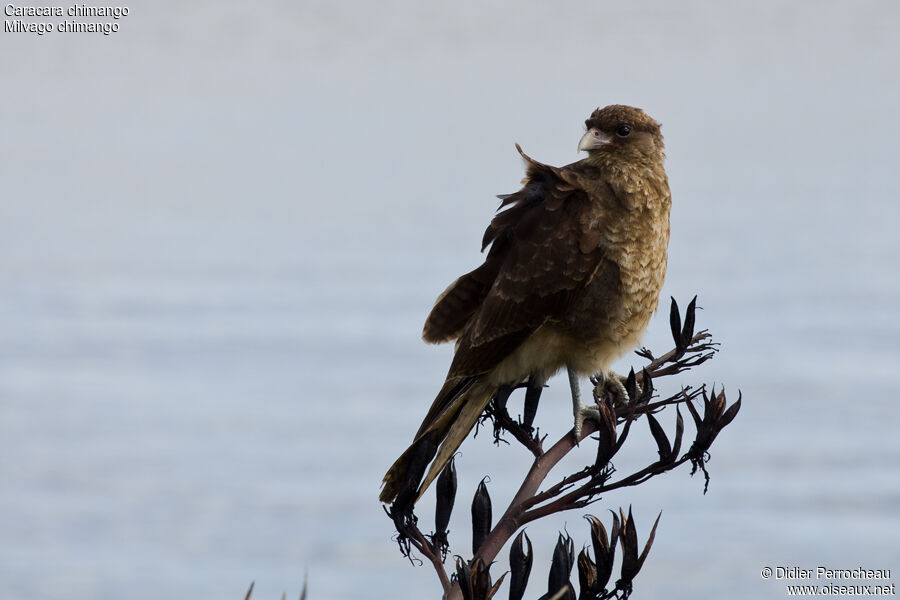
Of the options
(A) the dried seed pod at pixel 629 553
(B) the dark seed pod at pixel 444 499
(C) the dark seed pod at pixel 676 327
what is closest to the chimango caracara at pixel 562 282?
(C) the dark seed pod at pixel 676 327

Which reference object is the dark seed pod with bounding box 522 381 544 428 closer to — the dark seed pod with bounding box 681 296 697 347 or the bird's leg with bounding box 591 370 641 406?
the dark seed pod with bounding box 681 296 697 347

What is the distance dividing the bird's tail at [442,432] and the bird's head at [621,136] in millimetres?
1211

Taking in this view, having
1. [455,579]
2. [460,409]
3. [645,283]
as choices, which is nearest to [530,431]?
[460,409]

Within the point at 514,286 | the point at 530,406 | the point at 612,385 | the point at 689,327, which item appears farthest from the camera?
the point at 612,385

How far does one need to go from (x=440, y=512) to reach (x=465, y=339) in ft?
3.49

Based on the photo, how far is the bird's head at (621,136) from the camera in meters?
4.33

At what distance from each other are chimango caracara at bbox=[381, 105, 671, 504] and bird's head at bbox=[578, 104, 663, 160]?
0.05 meters

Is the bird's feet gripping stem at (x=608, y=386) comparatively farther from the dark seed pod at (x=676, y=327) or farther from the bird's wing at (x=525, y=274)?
the dark seed pod at (x=676, y=327)

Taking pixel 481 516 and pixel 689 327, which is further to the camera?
pixel 689 327

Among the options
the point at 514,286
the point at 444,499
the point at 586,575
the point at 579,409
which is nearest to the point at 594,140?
the point at 514,286

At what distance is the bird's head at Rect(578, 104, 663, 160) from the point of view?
4332 millimetres

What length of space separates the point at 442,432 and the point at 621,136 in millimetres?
1544

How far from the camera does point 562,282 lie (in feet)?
12.6

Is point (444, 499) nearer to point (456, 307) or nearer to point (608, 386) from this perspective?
point (456, 307)
